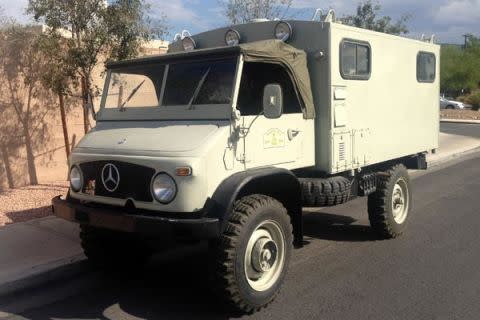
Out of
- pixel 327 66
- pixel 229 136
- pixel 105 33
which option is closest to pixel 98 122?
pixel 229 136

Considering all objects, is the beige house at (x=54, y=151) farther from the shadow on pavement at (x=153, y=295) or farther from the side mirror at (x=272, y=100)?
the side mirror at (x=272, y=100)

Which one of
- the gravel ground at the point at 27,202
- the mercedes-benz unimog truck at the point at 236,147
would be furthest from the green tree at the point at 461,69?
the mercedes-benz unimog truck at the point at 236,147

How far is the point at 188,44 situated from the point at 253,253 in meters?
2.95

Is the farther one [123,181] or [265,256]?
[265,256]

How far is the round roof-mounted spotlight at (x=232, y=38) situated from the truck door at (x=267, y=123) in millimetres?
1033

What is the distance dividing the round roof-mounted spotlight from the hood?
5.15 feet

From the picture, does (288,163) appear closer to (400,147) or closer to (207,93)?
(207,93)

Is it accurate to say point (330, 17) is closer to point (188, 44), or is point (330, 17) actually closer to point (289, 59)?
point (289, 59)

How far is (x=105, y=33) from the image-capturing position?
27.6ft

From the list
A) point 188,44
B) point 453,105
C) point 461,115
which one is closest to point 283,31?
point 188,44

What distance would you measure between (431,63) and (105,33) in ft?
16.1

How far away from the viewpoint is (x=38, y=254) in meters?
6.18

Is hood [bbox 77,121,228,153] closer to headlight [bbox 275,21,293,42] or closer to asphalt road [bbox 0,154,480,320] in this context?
asphalt road [bbox 0,154,480,320]

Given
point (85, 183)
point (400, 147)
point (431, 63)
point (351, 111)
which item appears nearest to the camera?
point (85, 183)
